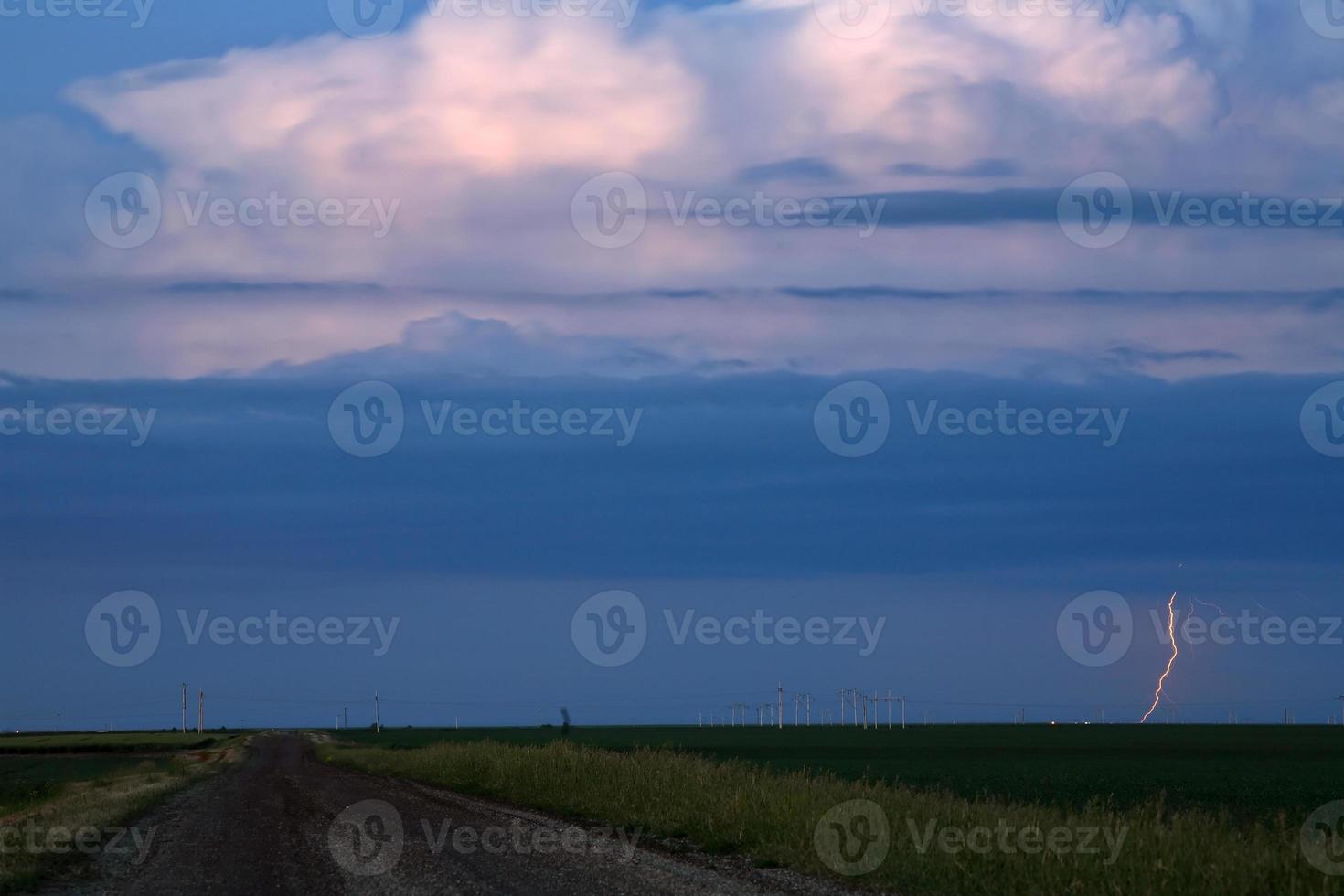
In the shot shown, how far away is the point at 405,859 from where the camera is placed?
69.1ft

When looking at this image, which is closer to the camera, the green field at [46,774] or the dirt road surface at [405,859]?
the dirt road surface at [405,859]

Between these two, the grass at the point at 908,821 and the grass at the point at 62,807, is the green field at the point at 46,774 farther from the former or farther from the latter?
the grass at the point at 908,821

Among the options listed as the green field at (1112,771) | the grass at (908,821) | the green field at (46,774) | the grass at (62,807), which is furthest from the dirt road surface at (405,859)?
the green field at (46,774)

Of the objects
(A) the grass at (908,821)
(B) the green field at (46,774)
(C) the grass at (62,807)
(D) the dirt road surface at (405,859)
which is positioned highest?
(A) the grass at (908,821)

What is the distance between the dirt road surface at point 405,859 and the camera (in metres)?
17.8

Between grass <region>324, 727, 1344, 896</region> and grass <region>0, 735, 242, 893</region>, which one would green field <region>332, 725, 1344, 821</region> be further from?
grass <region>0, 735, 242, 893</region>

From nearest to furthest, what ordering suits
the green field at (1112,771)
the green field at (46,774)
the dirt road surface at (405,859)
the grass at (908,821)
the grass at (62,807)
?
the grass at (908,821) < the dirt road surface at (405,859) < the grass at (62,807) < the green field at (1112,771) < the green field at (46,774)

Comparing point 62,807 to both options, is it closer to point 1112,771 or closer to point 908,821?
point 908,821

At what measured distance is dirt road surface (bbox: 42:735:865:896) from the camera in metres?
17.8

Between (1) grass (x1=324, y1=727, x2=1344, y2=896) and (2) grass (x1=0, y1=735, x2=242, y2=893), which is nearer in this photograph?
(1) grass (x1=324, y1=727, x2=1344, y2=896)

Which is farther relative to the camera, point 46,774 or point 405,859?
point 46,774

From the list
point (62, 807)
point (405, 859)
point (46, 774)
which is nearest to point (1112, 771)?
point (62, 807)

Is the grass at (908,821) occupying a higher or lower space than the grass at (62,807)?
higher

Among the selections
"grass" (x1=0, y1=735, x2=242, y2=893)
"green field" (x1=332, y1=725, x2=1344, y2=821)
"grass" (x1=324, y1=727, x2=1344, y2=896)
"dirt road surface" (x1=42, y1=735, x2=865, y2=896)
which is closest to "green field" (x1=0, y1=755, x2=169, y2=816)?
"grass" (x1=0, y1=735, x2=242, y2=893)
